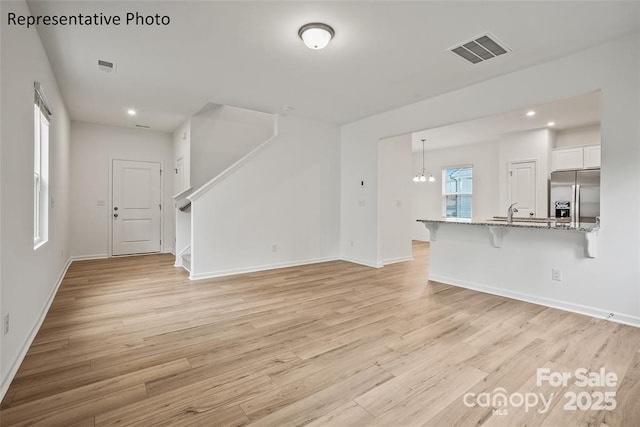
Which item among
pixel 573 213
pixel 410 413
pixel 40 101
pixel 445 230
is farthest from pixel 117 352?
pixel 573 213

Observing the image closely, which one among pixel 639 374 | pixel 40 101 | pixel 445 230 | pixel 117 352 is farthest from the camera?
pixel 445 230

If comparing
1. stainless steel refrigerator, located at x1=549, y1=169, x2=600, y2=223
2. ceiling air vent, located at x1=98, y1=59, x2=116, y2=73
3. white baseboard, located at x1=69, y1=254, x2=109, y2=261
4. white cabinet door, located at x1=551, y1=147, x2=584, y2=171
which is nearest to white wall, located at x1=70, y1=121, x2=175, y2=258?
white baseboard, located at x1=69, y1=254, x2=109, y2=261

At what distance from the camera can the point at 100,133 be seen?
251 inches

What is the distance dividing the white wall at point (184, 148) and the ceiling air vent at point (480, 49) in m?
4.62

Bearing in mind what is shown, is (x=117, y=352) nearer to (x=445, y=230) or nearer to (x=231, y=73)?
(x=231, y=73)

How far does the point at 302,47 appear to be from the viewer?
10.1ft

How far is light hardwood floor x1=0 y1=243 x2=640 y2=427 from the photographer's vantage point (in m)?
1.70

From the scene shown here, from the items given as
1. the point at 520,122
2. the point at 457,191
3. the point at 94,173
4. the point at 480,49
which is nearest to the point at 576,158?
the point at 520,122

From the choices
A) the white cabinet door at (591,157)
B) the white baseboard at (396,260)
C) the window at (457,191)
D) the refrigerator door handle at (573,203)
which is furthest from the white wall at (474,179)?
the white baseboard at (396,260)

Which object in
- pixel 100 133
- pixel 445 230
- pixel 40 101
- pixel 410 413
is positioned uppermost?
pixel 100 133

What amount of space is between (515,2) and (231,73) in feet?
9.41

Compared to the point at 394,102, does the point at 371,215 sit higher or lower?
lower

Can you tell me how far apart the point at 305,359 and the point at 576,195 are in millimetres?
6269

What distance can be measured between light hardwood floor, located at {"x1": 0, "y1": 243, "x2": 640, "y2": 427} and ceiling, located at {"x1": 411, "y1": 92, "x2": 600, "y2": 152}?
9.95ft
